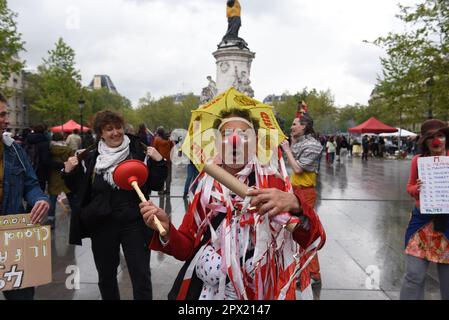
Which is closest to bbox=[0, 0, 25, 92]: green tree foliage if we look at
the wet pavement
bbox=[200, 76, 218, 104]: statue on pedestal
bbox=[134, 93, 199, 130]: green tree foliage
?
bbox=[200, 76, 218, 104]: statue on pedestal

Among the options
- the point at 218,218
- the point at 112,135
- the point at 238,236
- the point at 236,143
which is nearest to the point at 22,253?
the point at 112,135

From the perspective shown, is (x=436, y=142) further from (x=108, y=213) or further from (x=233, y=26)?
(x=233, y=26)

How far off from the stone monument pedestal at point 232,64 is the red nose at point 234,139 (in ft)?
72.3

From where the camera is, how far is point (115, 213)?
3416 millimetres

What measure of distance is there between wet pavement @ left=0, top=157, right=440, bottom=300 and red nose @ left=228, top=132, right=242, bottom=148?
2.63m

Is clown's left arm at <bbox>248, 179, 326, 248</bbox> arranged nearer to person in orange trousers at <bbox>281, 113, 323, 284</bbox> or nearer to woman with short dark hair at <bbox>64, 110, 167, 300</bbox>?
woman with short dark hair at <bbox>64, 110, 167, 300</bbox>

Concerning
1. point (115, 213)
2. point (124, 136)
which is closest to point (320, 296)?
point (115, 213)

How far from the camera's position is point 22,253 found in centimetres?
277

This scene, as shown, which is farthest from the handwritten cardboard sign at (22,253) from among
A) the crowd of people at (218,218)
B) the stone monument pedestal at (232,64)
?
the stone monument pedestal at (232,64)

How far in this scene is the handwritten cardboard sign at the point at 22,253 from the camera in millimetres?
2717

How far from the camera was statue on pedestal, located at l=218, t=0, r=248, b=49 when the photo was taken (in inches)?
958
